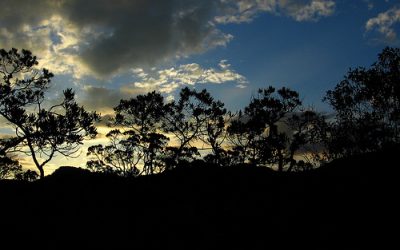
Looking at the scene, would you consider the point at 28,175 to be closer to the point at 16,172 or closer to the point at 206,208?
the point at 16,172

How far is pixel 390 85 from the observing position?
33.3 m

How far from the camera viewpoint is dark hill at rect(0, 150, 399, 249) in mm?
11344

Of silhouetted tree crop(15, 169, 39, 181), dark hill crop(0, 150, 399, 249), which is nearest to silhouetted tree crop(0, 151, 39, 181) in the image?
silhouetted tree crop(15, 169, 39, 181)

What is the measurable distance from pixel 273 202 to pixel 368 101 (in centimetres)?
2666

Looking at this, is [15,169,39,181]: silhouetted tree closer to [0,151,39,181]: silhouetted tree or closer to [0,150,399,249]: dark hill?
[0,151,39,181]: silhouetted tree

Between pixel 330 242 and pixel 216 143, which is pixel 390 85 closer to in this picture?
pixel 216 143

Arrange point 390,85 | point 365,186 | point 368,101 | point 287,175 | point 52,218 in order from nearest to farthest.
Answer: point 365,186 < point 52,218 < point 287,175 < point 390,85 < point 368,101

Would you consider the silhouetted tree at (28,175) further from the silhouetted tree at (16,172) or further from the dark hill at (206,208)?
the dark hill at (206,208)

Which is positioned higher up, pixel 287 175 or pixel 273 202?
pixel 287 175

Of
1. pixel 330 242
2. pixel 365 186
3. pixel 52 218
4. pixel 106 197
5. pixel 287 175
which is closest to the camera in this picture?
pixel 330 242

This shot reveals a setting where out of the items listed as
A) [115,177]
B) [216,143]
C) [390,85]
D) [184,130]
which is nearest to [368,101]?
[390,85]

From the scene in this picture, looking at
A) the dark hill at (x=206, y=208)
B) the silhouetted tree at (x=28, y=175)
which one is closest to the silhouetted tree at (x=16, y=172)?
the silhouetted tree at (x=28, y=175)

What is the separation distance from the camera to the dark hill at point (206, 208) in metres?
11.3

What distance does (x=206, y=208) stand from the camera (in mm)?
13594
